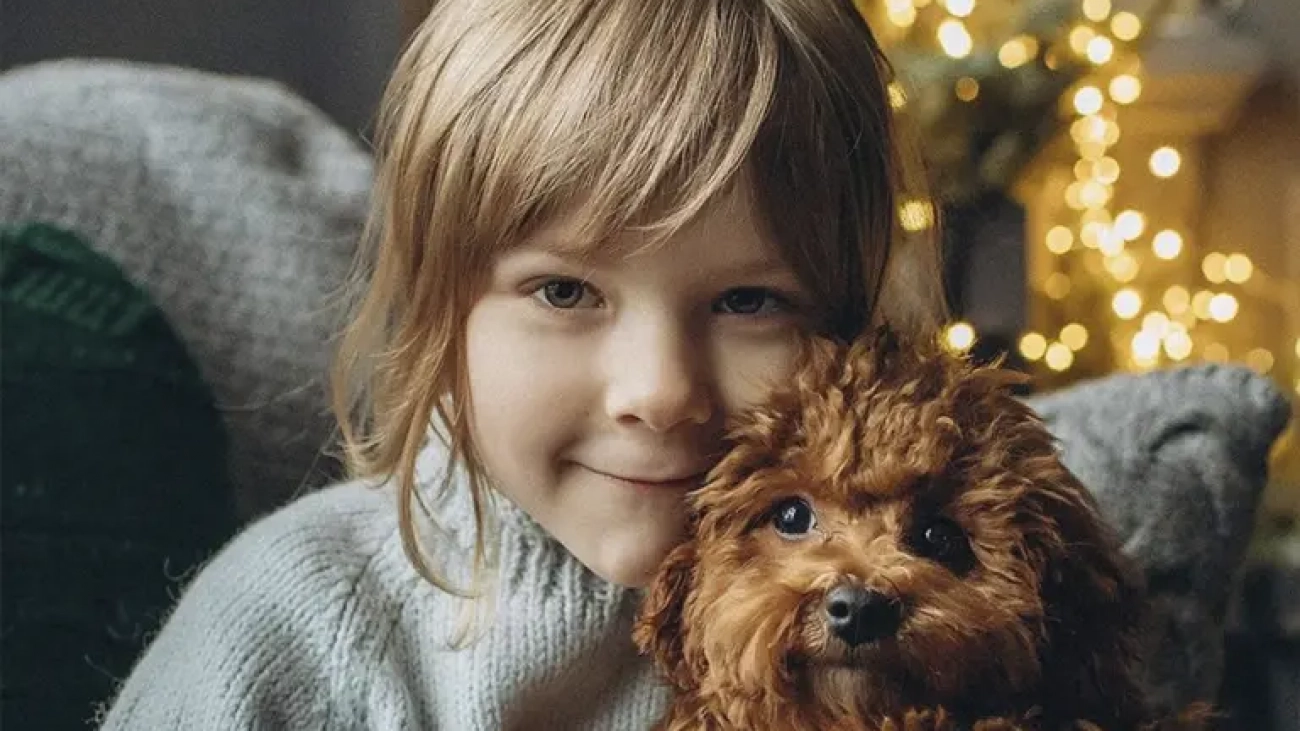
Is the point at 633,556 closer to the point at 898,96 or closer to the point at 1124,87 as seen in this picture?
the point at 898,96

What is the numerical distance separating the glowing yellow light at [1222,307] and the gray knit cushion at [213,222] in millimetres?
1288

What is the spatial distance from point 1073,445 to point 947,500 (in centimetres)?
43

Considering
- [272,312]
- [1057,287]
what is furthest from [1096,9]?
[272,312]

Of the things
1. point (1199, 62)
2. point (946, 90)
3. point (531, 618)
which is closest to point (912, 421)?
point (531, 618)

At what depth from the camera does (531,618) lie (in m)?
0.80

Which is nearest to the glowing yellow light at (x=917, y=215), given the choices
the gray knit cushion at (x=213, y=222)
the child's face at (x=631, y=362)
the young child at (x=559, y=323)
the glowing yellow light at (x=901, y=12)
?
the young child at (x=559, y=323)

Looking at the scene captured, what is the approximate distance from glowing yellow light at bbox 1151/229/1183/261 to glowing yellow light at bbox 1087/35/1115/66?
1.11 ft

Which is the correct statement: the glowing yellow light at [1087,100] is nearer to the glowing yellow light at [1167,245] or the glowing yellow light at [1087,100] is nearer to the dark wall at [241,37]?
the glowing yellow light at [1167,245]

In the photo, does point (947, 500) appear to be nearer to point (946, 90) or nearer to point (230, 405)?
point (230, 405)

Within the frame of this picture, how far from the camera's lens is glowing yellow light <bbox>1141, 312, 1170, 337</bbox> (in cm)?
188

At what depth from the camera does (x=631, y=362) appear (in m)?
0.67

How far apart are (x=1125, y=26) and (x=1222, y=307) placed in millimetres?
434

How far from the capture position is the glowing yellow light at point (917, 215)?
2.83ft

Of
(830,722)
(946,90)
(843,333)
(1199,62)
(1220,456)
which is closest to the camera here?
(830,722)
